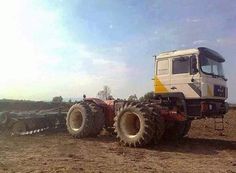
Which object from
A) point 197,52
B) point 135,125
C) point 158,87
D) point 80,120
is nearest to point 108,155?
point 135,125

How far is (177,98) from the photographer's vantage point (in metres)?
15.0

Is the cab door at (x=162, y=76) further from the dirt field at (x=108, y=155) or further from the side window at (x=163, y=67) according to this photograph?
the dirt field at (x=108, y=155)

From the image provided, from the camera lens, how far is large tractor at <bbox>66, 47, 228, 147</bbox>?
1430 cm

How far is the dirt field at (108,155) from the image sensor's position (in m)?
10.6

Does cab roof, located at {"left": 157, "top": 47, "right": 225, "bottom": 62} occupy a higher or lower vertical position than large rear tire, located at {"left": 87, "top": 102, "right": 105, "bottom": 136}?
higher

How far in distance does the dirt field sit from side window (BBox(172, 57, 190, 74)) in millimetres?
2917

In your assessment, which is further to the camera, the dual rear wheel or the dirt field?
the dual rear wheel

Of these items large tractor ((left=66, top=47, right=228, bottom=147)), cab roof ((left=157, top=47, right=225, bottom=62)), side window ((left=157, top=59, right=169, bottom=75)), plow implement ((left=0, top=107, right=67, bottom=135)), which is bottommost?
plow implement ((left=0, top=107, right=67, bottom=135))

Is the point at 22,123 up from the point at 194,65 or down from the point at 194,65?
down

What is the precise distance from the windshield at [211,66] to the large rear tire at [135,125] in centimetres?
265

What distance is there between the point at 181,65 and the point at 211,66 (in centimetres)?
116

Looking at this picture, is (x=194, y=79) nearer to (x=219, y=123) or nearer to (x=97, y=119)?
(x=97, y=119)

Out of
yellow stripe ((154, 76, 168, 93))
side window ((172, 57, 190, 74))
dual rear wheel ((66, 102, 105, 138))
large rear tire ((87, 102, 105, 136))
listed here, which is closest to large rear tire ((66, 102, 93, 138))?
dual rear wheel ((66, 102, 105, 138))

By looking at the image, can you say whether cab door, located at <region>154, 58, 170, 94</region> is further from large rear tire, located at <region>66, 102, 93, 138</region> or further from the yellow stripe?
large rear tire, located at <region>66, 102, 93, 138</region>
